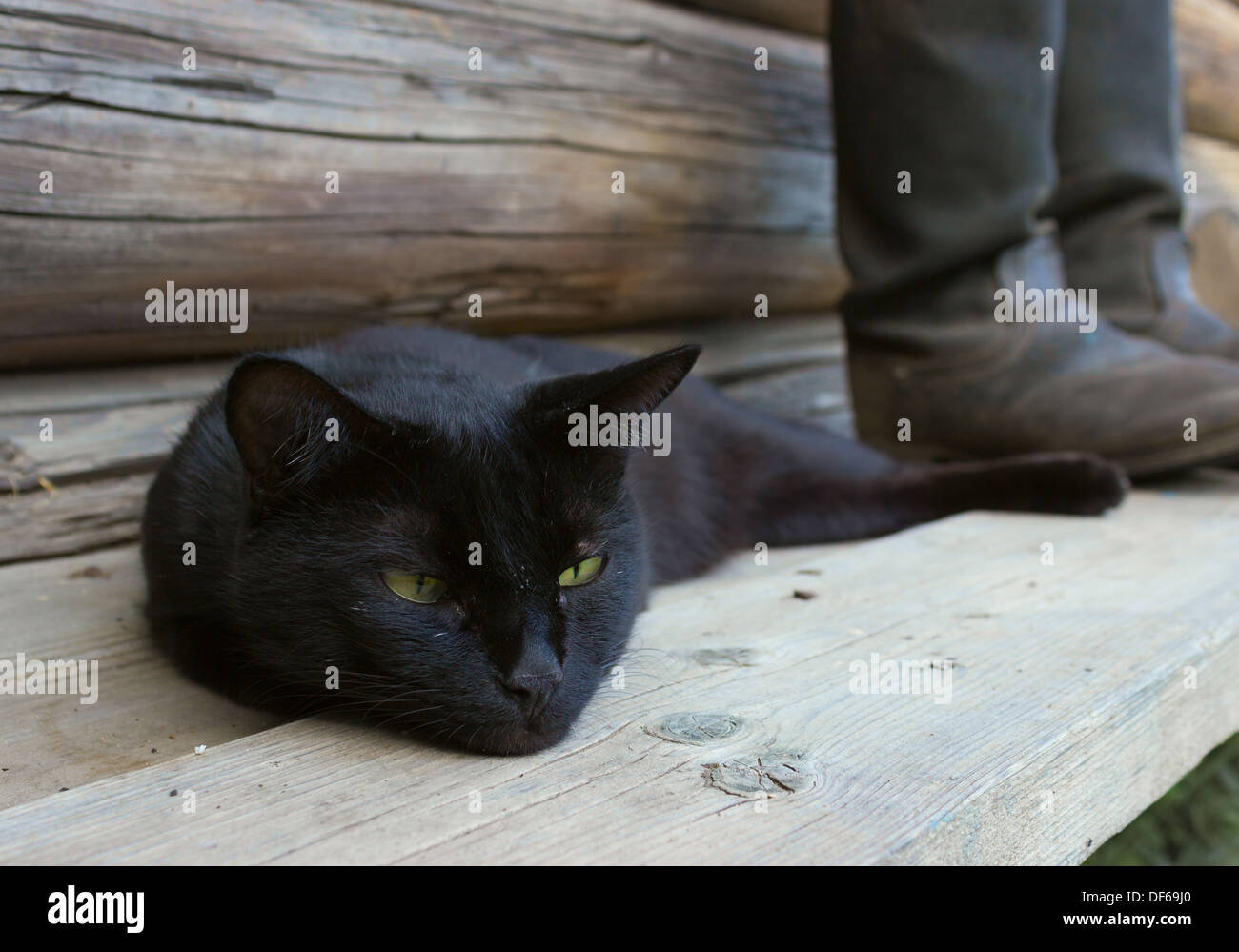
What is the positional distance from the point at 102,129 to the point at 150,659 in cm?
71

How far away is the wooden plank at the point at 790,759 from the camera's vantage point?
803mm

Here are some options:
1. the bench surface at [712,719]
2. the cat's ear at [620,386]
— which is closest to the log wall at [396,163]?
the bench surface at [712,719]

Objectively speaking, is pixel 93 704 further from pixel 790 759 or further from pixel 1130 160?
pixel 1130 160

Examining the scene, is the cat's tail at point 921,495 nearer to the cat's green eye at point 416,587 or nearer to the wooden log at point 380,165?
the wooden log at point 380,165

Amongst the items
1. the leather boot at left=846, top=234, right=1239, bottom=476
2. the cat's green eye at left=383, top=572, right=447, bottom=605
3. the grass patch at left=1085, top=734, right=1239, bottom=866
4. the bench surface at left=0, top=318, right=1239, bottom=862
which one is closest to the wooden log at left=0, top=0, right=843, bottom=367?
the bench surface at left=0, top=318, right=1239, bottom=862

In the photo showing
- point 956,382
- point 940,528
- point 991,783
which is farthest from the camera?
point 956,382

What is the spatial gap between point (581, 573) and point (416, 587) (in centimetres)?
18

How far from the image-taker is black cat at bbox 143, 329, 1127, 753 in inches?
38.8

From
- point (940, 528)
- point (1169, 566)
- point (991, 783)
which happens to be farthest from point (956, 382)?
point (991, 783)

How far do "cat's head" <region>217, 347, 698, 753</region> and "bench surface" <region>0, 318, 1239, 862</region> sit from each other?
0.06 m

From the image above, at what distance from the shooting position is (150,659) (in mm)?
1303

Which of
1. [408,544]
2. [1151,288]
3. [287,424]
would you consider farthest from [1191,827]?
[287,424]

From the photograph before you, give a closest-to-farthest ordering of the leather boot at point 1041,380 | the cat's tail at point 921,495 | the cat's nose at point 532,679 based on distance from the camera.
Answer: the cat's nose at point 532,679
the cat's tail at point 921,495
the leather boot at point 1041,380

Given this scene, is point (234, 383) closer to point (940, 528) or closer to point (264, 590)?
point (264, 590)
